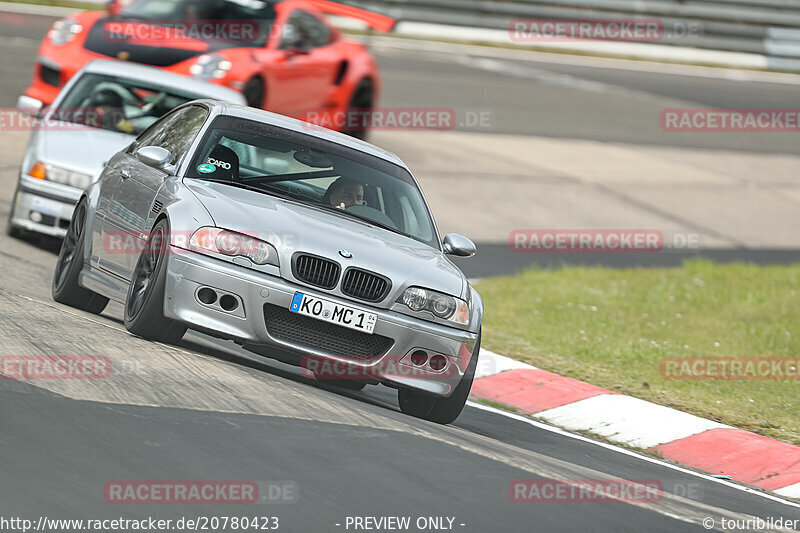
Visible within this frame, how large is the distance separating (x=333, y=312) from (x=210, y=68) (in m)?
7.89

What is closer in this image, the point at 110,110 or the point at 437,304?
the point at 437,304

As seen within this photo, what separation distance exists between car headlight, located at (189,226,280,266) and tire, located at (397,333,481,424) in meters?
1.10

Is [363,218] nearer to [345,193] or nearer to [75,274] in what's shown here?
[345,193]

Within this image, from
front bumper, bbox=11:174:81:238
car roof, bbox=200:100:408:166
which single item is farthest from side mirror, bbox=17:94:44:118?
car roof, bbox=200:100:408:166

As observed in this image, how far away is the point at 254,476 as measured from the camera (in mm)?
5559

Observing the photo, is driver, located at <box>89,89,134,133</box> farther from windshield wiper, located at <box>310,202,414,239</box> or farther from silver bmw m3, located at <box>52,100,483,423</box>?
windshield wiper, located at <box>310,202,414,239</box>

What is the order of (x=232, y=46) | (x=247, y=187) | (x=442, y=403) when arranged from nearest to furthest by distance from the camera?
(x=442, y=403) < (x=247, y=187) < (x=232, y=46)

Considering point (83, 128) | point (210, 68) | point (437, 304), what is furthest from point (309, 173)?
point (210, 68)

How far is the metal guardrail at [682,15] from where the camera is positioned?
96.2 feet

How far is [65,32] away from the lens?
1470 centimetres

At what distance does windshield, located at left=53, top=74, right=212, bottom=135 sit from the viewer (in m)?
11.5

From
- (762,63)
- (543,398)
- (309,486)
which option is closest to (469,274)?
(543,398)

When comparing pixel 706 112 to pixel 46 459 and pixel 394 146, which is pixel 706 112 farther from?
pixel 46 459

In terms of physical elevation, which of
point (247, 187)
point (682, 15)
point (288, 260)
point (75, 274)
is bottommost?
point (75, 274)
